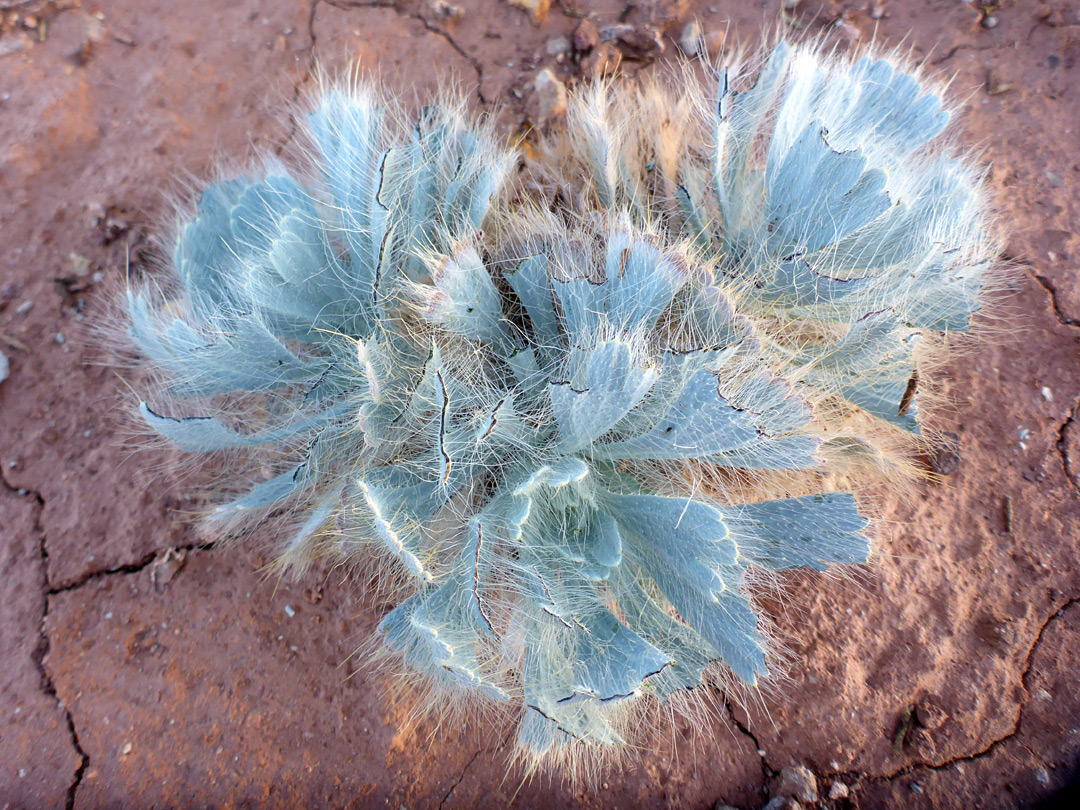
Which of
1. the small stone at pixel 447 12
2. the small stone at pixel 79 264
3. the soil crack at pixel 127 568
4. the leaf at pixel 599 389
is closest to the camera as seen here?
the leaf at pixel 599 389

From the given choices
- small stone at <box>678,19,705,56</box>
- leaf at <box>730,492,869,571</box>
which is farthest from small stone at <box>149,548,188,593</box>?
small stone at <box>678,19,705,56</box>

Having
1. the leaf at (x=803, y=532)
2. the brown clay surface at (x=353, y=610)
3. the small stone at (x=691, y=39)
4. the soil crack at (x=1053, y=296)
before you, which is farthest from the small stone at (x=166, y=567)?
the soil crack at (x=1053, y=296)

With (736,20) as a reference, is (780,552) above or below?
below

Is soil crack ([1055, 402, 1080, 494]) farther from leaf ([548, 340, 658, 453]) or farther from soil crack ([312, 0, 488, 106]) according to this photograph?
soil crack ([312, 0, 488, 106])

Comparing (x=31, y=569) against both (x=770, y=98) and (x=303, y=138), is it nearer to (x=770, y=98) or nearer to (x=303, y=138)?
(x=303, y=138)

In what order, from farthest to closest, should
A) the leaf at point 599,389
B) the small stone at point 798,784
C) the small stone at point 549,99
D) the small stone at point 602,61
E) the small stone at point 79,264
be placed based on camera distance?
the small stone at point 602,61, the small stone at point 549,99, the small stone at point 79,264, the small stone at point 798,784, the leaf at point 599,389

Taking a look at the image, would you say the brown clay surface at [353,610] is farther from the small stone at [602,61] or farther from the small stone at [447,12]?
the small stone at [602,61]

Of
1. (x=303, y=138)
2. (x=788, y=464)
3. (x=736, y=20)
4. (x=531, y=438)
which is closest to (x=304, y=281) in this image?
(x=531, y=438)
